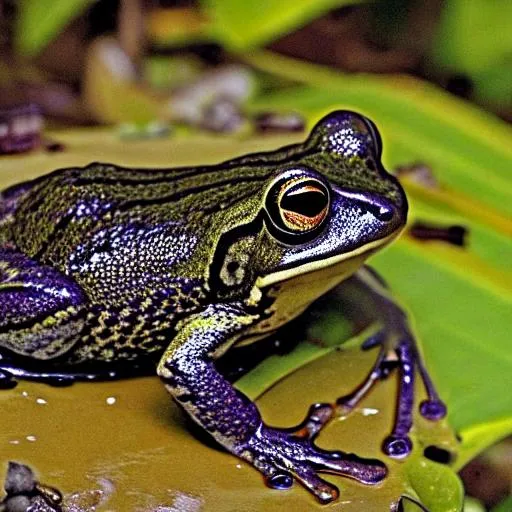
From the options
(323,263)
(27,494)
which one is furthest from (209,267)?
(27,494)

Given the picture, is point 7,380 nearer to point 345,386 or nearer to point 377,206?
point 345,386

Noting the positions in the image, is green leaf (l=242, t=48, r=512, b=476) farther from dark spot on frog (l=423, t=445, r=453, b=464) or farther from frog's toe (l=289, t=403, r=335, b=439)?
frog's toe (l=289, t=403, r=335, b=439)

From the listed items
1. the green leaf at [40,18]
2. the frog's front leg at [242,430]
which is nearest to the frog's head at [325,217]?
the frog's front leg at [242,430]

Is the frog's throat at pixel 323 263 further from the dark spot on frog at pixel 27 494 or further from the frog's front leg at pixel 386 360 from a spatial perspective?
the dark spot on frog at pixel 27 494

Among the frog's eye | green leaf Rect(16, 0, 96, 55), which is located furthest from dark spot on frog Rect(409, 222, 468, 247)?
green leaf Rect(16, 0, 96, 55)

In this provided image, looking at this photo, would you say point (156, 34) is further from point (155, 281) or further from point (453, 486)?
point (453, 486)

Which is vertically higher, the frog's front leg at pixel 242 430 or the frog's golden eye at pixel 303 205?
the frog's golden eye at pixel 303 205
